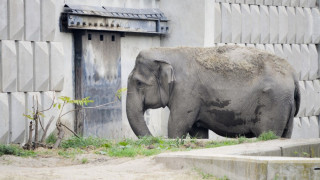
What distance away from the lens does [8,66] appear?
14852 millimetres

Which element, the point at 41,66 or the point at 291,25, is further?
the point at 291,25

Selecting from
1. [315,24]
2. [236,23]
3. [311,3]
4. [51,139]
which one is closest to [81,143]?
[51,139]

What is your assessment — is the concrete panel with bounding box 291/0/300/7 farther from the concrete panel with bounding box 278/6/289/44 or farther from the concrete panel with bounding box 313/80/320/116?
the concrete panel with bounding box 313/80/320/116

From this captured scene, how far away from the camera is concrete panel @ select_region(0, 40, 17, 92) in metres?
14.7

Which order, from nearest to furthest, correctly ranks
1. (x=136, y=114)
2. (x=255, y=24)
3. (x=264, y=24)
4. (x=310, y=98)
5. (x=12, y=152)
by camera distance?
(x=12, y=152) → (x=136, y=114) → (x=255, y=24) → (x=264, y=24) → (x=310, y=98)

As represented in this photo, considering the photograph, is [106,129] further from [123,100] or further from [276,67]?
[276,67]

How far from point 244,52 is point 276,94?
96 cm

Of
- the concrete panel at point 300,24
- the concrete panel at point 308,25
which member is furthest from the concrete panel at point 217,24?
the concrete panel at point 308,25

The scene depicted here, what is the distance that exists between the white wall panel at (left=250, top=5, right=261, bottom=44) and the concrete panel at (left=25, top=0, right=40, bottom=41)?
726cm

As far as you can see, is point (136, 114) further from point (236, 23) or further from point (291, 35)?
point (291, 35)

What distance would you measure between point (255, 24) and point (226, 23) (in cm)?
120

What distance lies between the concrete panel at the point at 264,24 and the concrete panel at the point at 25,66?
798cm

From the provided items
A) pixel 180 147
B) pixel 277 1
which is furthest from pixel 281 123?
pixel 277 1

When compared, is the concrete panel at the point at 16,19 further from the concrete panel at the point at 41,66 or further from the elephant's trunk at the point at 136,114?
the elephant's trunk at the point at 136,114
